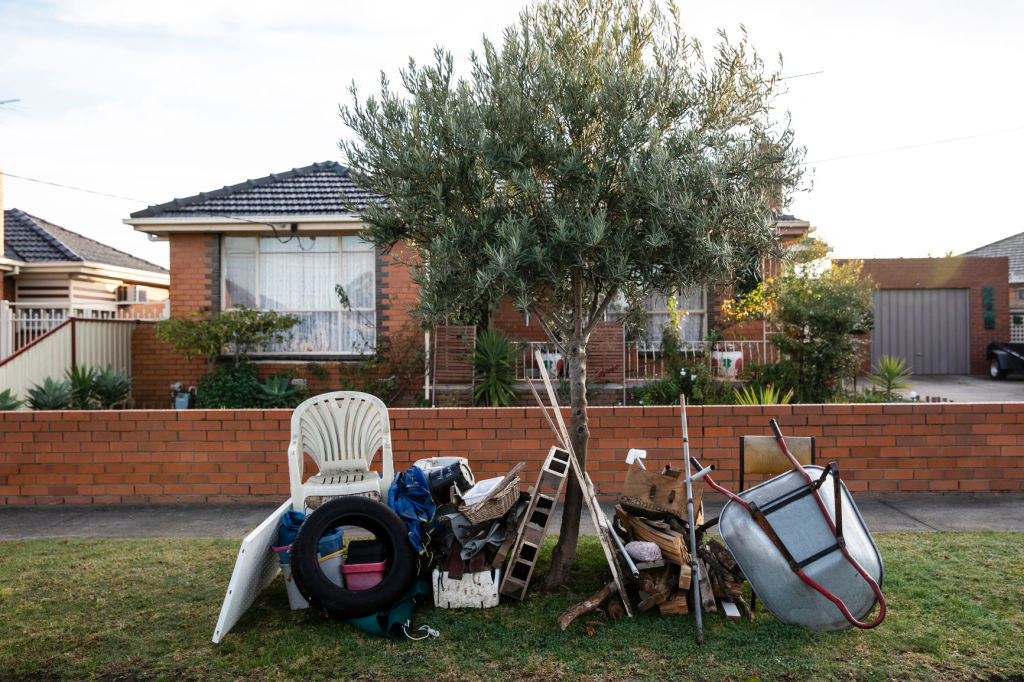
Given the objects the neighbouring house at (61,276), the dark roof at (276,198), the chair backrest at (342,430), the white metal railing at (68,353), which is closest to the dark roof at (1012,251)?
the dark roof at (276,198)

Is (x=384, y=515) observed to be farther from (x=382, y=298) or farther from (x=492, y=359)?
(x=382, y=298)

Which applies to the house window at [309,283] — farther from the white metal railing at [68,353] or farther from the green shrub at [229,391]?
the white metal railing at [68,353]

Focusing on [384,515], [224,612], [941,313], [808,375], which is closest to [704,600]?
[384,515]

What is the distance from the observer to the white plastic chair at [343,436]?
5.68m

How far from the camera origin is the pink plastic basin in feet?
14.9

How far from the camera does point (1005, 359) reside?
60.1 ft

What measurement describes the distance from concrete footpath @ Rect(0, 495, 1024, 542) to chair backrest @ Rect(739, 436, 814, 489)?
144cm

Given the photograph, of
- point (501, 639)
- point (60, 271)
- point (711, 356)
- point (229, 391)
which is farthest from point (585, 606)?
point (60, 271)

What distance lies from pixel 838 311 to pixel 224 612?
8.32m

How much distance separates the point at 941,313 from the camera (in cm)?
2030

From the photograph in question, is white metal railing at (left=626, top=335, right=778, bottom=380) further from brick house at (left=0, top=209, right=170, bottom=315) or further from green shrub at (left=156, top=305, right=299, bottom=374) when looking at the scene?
brick house at (left=0, top=209, right=170, bottom=315)

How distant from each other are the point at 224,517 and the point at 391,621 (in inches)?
126

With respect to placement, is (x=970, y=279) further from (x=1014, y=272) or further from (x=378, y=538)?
(x=378, y=538)

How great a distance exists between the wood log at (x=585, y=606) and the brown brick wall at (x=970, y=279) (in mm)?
18170
